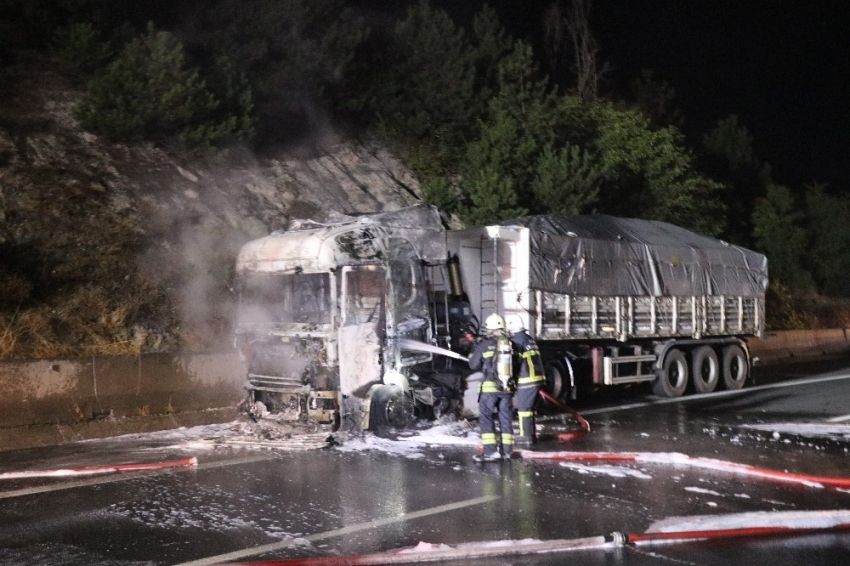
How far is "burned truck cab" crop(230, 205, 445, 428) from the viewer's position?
34.1 feet

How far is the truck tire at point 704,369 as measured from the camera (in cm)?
1666

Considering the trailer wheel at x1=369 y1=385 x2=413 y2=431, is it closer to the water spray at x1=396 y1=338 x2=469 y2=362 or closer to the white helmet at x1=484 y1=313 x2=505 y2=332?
Result: the water spray at x1=396 y1=338 x2=469 y2=362

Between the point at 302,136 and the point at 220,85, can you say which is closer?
the point at 220,85

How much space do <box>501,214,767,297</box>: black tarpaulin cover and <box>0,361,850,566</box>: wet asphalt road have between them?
11.1ft

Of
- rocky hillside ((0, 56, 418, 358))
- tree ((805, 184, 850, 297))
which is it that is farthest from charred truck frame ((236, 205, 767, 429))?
tree ((805, 184, 850, 297))

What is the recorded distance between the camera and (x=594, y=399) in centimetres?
1605

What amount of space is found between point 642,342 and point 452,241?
5.08 metres

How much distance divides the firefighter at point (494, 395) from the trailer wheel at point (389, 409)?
1.28 m

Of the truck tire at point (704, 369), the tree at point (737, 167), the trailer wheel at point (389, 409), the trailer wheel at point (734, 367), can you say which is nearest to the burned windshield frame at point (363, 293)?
the trailer wheel at point (389, 409)

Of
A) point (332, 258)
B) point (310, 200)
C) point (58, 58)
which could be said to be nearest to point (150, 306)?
point (332, 258)

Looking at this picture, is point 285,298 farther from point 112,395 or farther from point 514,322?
point 514,322

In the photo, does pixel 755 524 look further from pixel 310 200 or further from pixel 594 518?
pixel 310 200

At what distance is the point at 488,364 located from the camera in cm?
964

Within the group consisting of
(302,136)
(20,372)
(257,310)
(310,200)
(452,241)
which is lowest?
(20,372)
